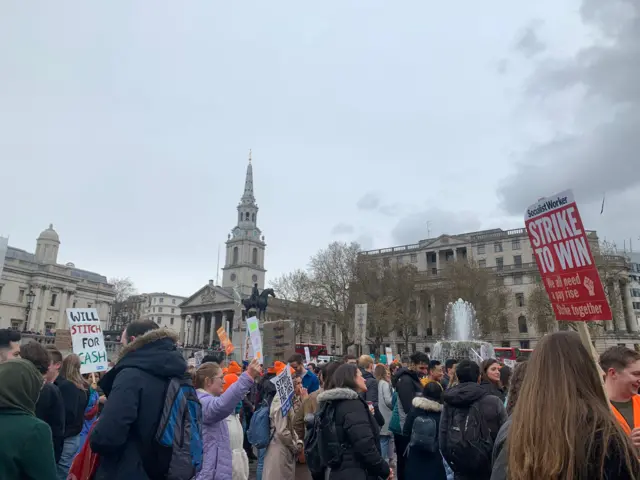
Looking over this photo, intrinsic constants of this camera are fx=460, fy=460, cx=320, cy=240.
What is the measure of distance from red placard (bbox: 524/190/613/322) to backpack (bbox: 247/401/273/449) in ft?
13.3

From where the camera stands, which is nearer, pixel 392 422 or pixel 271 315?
pixel 392 422

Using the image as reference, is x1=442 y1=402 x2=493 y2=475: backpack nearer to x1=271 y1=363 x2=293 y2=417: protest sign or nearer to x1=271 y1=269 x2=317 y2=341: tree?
x1=271 y1=363 x2=293 y2=417: protest sign

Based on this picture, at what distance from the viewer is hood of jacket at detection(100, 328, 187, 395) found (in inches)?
127

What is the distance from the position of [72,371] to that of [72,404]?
0.42 m

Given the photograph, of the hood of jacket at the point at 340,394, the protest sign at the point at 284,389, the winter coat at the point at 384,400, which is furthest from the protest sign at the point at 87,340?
the hood of jacket at the point at 340,394

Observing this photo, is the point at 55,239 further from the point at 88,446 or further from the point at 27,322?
the point at 88,446

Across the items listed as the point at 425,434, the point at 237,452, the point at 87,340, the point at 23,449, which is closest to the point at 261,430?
the point at 237,452

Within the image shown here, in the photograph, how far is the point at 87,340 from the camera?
28.4ft

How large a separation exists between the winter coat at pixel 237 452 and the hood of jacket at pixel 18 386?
2842 mm

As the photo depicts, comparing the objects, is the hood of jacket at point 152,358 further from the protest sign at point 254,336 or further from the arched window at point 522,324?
the arched window at point 522,324

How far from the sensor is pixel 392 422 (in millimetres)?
6988

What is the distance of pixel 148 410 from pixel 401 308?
171 ft

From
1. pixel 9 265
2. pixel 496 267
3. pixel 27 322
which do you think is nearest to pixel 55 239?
pixel 9 265

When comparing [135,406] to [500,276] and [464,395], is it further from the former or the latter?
[500,276]
